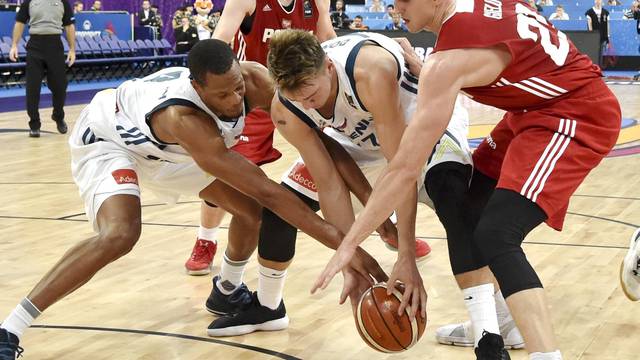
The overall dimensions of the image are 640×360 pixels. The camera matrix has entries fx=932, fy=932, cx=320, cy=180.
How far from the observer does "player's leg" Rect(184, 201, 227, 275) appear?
5203 mm

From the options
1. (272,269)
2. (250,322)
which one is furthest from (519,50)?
(250,322)

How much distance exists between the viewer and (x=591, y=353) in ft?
12.3

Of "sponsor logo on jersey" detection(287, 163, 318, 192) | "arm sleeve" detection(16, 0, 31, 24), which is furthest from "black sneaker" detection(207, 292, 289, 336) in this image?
"arm sleeve" detection(16, 0, 31, 24)

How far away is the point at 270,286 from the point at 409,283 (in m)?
1.04

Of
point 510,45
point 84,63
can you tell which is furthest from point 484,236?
point 84,63

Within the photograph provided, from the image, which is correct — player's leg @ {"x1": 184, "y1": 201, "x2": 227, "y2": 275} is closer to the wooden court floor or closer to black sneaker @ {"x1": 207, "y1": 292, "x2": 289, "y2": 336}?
the wooden court floor

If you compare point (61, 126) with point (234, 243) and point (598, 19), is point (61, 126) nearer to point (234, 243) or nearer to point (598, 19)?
point (234, 243)

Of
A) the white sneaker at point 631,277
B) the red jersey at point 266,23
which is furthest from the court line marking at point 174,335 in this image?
the red jersey at point 266,23

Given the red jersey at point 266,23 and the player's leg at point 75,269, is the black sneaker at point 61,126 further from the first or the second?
the player's leg at point 75,269

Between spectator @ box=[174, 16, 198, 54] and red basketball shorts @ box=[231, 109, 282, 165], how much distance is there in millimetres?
15555

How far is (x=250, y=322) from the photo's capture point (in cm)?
419

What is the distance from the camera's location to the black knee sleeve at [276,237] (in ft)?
13.5

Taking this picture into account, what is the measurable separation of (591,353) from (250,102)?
5.90ft

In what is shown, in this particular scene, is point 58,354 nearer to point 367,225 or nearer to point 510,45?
point 367,225
